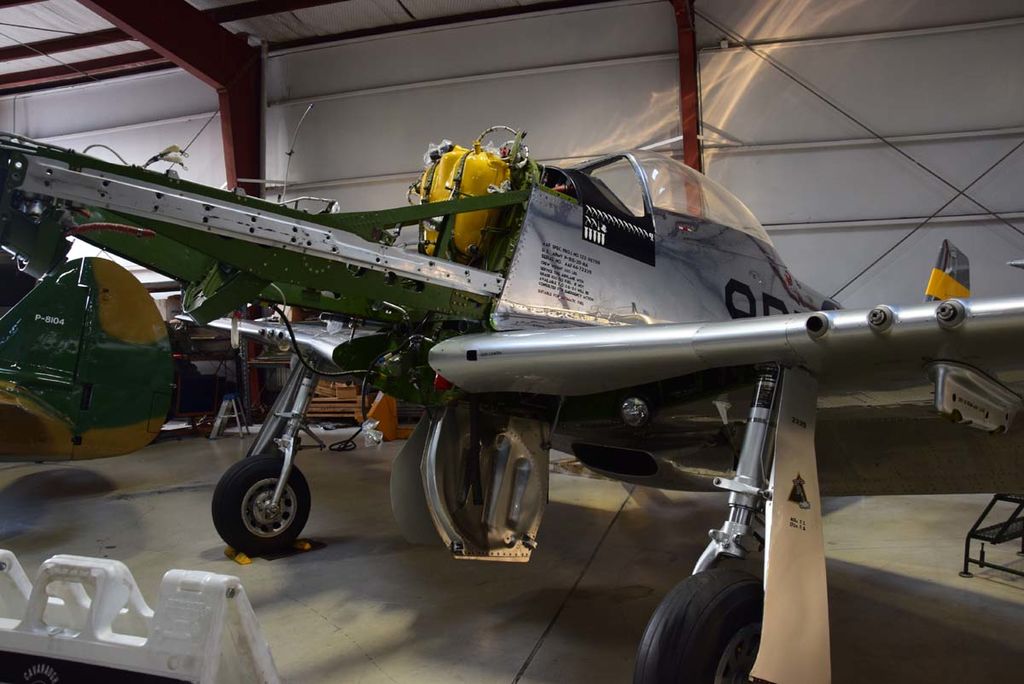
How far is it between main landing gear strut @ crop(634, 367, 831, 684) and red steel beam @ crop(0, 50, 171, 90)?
1290cm

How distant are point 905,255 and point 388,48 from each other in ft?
28.6

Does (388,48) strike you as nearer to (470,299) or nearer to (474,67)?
(474,67)

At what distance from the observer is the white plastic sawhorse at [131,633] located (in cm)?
168

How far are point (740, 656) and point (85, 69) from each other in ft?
47.8

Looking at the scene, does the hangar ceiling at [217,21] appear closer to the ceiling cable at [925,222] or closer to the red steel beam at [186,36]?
the red steel beam at [186,36]

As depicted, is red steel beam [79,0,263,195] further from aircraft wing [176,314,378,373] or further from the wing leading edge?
the wing leading edge

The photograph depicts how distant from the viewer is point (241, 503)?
4.04m

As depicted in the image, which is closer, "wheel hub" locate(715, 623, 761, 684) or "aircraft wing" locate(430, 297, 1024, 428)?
"aircraft wing" locate(430, 297, 1024, 428)

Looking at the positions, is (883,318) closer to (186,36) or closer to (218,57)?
(186,36)

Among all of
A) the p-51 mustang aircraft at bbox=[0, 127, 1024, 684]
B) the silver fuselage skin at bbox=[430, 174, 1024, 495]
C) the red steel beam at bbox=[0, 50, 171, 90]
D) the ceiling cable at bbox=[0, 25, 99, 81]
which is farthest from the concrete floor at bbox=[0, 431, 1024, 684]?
the ceiling cable at bbox=[0, 25, 99, 81]

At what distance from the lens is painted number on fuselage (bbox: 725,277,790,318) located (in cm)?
341

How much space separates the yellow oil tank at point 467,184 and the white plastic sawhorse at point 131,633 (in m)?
1.80

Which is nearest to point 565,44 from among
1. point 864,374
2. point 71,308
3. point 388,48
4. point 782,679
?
point 388,48

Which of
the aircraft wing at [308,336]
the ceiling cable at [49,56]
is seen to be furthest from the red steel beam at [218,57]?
the aircraft wing at [308,336]
